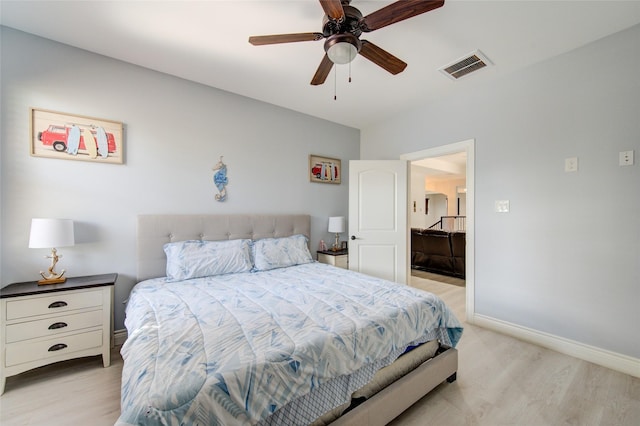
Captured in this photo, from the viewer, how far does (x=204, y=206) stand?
2.87 metres

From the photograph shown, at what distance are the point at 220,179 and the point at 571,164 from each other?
351 cm

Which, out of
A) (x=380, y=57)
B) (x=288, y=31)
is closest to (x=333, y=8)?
(x=380, y=57)

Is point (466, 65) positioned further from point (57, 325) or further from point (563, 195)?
point (57, 325)

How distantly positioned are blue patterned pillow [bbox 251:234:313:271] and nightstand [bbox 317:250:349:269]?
0.54 meters

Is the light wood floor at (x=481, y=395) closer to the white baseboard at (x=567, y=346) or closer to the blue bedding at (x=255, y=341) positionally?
the white baseboard at (x=567, y=346)

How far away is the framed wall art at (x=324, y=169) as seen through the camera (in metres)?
3.76

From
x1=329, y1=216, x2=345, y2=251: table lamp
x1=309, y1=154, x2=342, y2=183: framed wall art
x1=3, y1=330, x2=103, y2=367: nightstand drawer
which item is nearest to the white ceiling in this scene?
x1=309, y1=154, x2=342, y2=183: framed wall art

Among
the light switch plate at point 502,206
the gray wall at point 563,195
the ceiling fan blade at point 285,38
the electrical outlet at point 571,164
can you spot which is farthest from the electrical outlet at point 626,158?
the ceiling fan blade at point 285,38

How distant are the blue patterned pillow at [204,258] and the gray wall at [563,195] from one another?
2667 millimetres

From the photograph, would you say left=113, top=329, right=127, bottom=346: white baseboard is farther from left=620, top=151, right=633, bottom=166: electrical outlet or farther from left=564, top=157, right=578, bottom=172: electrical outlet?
left=620, top=151, right=633, bottom=166: electrical outlet

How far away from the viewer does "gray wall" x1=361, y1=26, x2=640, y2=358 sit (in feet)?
6.69

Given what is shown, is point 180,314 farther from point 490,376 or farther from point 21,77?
point 21,77

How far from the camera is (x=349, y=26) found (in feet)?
5.24

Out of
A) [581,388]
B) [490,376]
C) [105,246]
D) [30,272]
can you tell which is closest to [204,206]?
[105,246]
